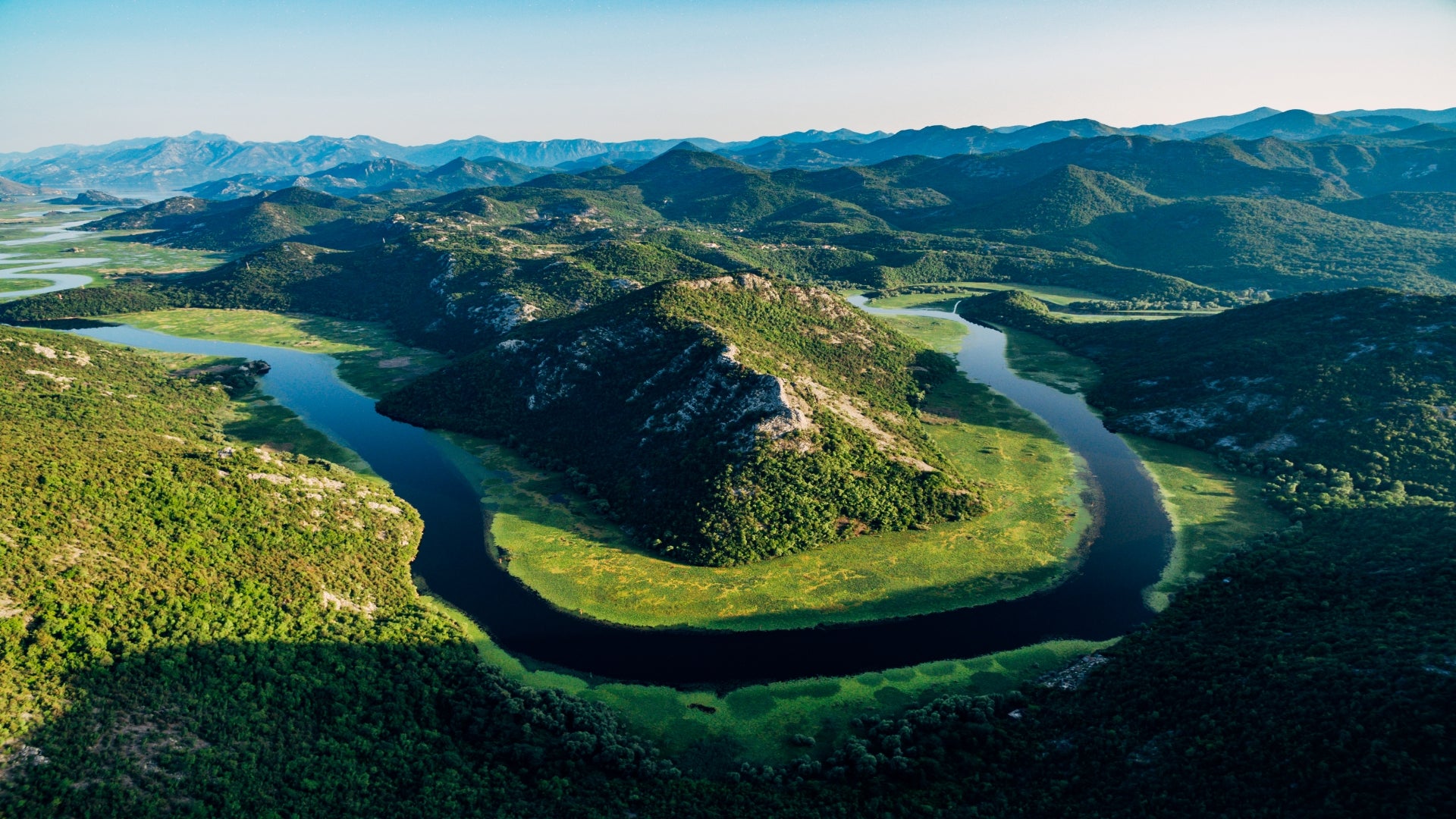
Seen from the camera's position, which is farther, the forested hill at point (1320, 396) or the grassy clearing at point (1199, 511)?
the forested hill at point (1320, 396)

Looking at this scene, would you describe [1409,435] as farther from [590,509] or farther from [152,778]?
[152,778]

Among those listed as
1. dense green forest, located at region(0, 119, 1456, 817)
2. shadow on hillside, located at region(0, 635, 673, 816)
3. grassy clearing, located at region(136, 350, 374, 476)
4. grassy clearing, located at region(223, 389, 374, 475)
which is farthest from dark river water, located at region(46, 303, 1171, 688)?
grassy clearing, located at region(223, 389, 374, 475)

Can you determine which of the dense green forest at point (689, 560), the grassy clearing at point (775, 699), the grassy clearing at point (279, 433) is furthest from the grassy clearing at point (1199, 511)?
the grassy clearing at point (279, 433)

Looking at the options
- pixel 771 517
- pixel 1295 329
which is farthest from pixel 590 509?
pixel 1295 329

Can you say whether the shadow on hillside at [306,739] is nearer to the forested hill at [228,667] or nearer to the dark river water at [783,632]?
the forested hill at [228,667]

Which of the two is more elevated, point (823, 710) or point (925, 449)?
point (925, 449)

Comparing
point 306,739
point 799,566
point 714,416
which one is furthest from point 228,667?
point 714,416
